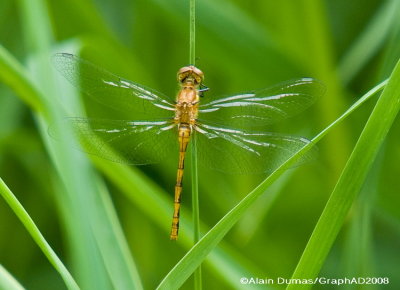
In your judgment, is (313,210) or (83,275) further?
(313,210)

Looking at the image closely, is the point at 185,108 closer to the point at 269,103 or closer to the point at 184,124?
the point at 184,124

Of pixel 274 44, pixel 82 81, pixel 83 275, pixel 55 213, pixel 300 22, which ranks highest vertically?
pixel 300 22

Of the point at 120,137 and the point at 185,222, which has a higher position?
the point at 120,137

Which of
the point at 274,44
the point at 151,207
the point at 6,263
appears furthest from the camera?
the point at 6,263

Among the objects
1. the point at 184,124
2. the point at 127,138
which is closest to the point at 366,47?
the point at 184,124

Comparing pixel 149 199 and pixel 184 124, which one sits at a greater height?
pixel 184 124

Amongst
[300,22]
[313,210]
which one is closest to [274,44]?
[300,22]

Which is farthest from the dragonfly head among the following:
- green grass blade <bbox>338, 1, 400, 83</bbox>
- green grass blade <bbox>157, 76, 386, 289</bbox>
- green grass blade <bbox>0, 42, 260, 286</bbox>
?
green grass blade <bbox>157, 76, 386, 289</bbox>

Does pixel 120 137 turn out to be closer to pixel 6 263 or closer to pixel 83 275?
pixel 83 275
